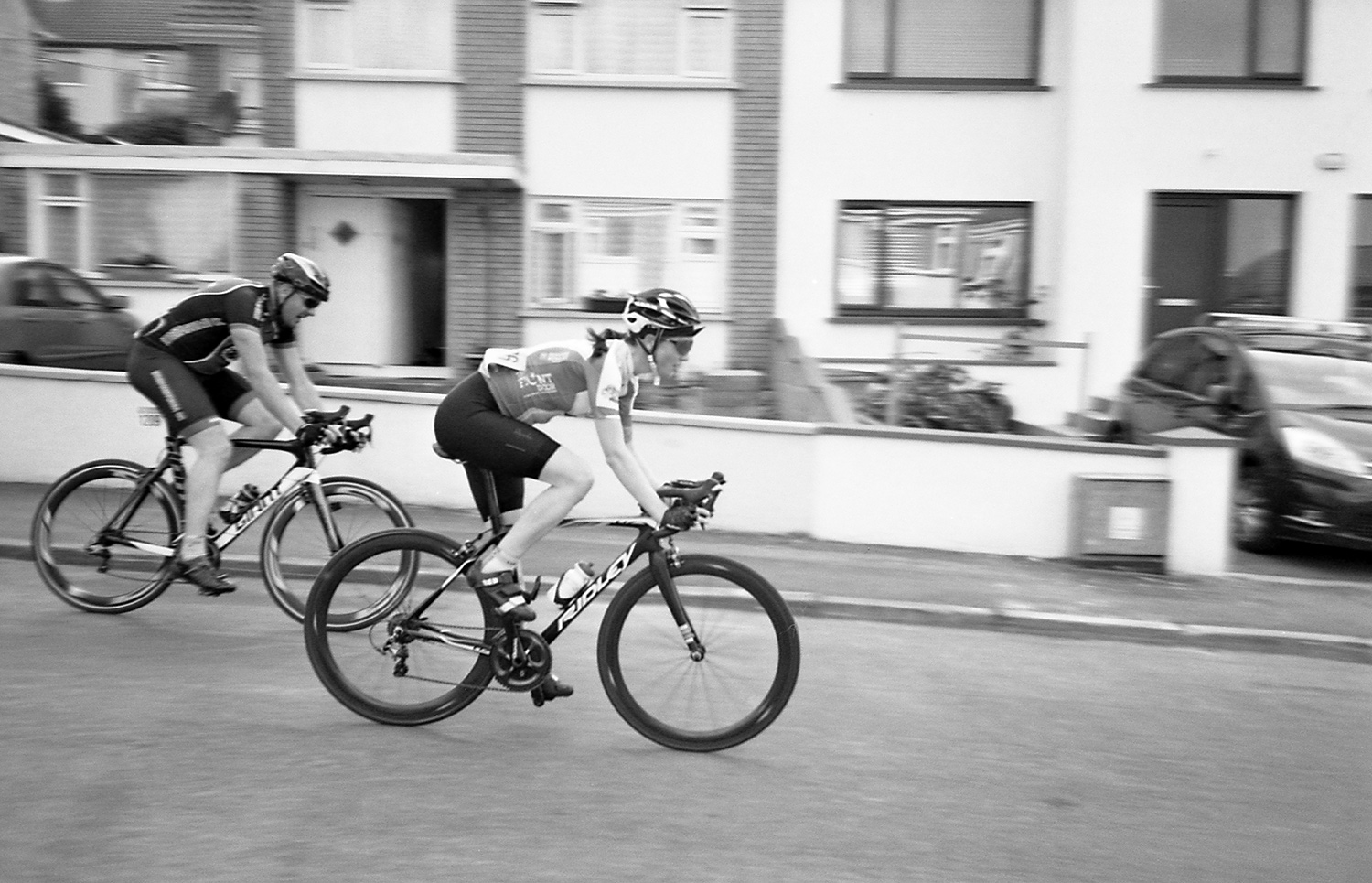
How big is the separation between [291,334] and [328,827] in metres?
3.04

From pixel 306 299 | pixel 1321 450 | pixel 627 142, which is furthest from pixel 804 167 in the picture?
pixel 306 299

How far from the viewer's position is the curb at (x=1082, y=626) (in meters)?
7.48

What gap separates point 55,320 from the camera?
13.8 meters

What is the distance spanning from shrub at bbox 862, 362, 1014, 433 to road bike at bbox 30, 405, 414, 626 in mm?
5726

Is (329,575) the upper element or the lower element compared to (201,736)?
upper

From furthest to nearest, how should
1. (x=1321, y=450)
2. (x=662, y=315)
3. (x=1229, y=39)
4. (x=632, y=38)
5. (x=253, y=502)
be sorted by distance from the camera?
(x=632, y=38)
(x=1229, y=39)
(x=1321, y=450)
(x=253, y=502)
(x=662, y=315)

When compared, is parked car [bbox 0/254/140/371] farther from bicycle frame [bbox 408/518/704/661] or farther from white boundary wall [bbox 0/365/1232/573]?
bicycle frame [bbox 408/518/704/661]

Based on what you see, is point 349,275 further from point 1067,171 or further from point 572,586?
point 572,586

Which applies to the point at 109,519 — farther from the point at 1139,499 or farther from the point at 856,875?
the point at 1139,499

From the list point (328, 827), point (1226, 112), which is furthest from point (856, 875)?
point (1226, 112)

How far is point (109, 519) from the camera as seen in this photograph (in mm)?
6566

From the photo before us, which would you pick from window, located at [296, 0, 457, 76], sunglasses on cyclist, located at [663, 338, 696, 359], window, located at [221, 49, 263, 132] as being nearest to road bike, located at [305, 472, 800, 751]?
sunglasses on cyclist, located at [663, 338, 696, 359]

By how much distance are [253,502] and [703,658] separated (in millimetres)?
2734

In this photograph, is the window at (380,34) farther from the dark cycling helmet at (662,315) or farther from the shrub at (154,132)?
the dark cycling helmet at (662,315)
